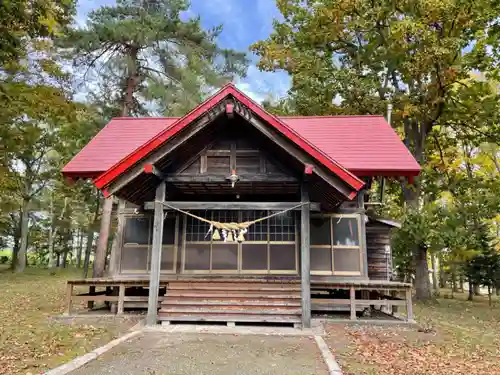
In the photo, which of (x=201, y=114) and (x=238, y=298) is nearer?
(x=201, y=114)

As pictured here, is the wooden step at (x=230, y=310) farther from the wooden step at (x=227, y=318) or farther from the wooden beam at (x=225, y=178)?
the wooden beam at (x=225, y=178)

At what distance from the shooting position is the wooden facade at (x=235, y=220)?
322 inches

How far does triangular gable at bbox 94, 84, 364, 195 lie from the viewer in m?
7.89

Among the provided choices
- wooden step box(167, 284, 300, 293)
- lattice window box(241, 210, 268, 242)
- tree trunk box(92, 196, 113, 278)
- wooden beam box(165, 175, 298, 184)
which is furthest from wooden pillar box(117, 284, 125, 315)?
tree trunk box(92, 196, 113, 278)

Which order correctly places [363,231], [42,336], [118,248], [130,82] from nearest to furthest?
1. [42,336]
2. [363,231]
3. [118,248]
4. [130,82]

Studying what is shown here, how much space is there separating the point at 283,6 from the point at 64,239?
3048 cm

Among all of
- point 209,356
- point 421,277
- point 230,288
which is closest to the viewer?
point 209,356

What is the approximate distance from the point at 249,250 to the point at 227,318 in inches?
103

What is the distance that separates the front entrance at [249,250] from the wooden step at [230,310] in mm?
1996

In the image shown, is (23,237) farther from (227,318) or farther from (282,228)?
(227,318)

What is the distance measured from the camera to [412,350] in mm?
7059

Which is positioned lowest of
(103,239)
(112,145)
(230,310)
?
(230,310)

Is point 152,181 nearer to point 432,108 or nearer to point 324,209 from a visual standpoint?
point 324,209

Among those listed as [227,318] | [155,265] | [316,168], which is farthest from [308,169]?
[155,265]
